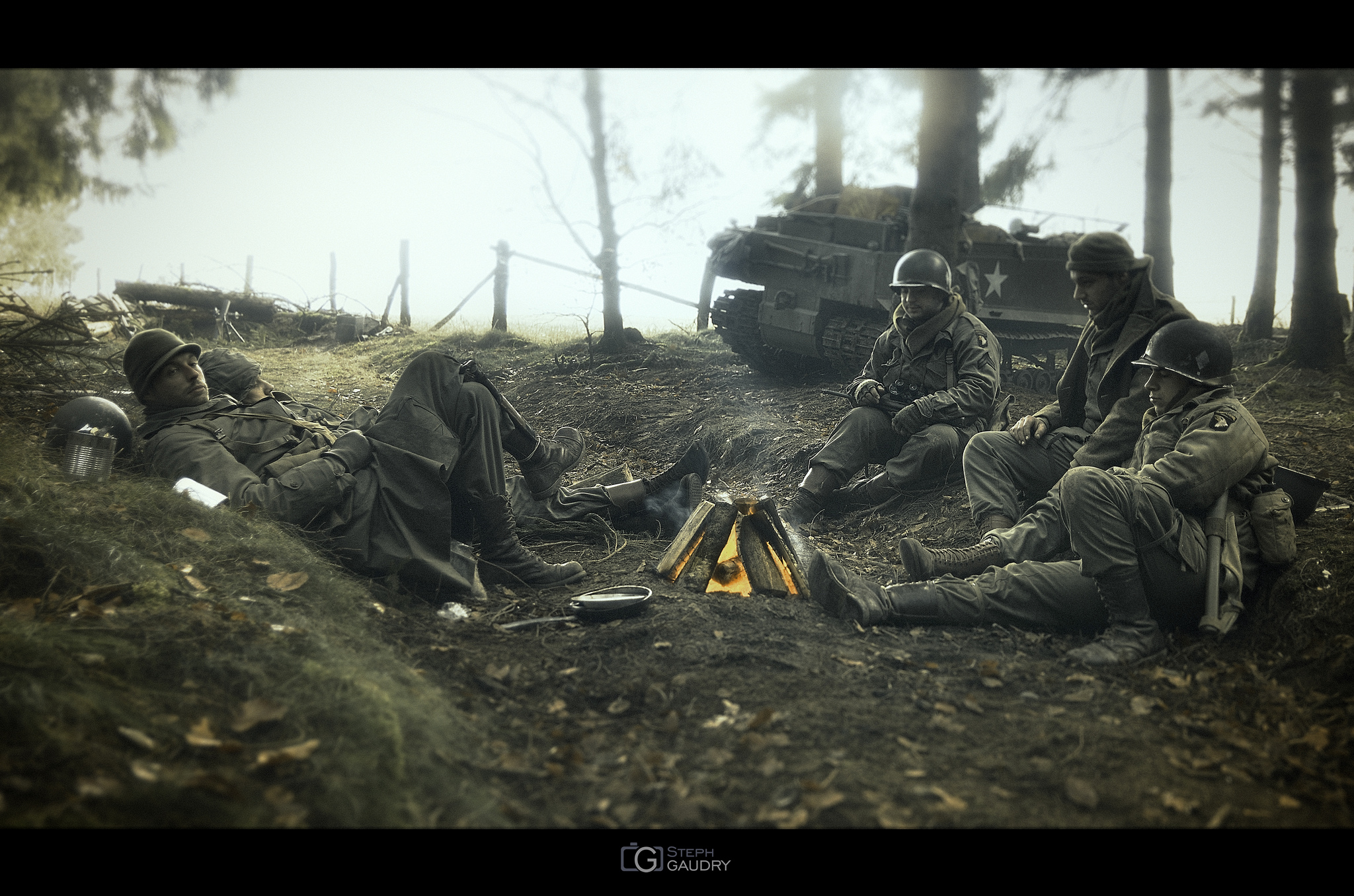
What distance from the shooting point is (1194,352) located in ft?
11.4

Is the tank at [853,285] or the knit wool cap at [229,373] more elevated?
the tank at [853,285]

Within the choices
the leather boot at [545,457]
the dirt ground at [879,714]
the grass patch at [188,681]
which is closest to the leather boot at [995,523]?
the dirt ground at [879,714]

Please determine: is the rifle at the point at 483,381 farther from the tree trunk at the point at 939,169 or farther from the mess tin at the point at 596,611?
the tree trunk at the point at 939,169

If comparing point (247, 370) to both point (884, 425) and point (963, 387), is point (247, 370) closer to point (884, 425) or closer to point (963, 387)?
point (884, 425)

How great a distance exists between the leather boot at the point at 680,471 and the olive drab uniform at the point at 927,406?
0.98 metres

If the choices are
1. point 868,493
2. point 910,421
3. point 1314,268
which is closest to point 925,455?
point 910,421

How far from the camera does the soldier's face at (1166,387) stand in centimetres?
351

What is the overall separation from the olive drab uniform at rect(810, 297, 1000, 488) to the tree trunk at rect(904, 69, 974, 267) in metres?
2.30

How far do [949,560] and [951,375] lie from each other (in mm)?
1678

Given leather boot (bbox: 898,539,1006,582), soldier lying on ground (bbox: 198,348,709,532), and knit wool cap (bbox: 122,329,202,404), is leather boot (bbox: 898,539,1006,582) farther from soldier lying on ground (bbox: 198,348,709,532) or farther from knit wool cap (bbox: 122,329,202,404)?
knit wool cap (bbox: 122,329,202,404)

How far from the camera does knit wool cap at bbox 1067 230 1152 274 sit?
421 cm

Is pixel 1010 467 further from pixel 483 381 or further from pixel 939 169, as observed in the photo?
pixel 939 169
